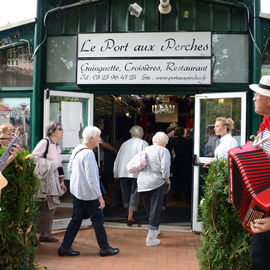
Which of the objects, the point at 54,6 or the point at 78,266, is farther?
the point at 54,6

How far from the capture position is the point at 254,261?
2.54 metres

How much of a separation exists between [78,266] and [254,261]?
8.44ft

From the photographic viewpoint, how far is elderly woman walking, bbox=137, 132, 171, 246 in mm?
5250

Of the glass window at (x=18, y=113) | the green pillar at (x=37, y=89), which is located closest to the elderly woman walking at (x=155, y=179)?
the green pillar at (x=37, y=89)

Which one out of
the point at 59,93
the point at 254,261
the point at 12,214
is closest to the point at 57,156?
the point at 59,93

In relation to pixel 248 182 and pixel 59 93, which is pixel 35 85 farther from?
pixel 248 182

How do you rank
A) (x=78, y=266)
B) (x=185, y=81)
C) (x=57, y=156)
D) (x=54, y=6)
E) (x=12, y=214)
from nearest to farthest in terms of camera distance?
(x=12, y=214), (x=78, y=266), (x=57, y=156), (x=185, y=81), (x=54, y=6)

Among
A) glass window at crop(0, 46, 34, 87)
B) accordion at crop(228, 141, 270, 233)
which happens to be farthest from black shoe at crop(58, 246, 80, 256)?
glass window at crop(0, 46, 34, 87)

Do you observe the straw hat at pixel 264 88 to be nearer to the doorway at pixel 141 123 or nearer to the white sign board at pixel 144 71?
the white sign board at pixel 144 71

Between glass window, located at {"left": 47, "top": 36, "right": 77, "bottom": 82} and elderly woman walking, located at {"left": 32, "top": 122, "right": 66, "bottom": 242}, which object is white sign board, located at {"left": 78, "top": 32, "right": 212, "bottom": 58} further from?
elderly woman walking, located at {"left": 32, "top": 122, "right": 66, "bottom": 242}

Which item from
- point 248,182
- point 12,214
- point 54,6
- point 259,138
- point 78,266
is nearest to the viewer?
point 248,182

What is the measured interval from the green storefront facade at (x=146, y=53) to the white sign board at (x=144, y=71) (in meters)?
0.02

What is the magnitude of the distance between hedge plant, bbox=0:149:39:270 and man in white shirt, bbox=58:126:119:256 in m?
1.05

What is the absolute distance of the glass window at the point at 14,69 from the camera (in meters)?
6.66
